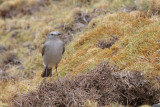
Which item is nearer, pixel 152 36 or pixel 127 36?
pixel 152 36

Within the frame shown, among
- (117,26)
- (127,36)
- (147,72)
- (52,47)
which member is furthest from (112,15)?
(147,72)

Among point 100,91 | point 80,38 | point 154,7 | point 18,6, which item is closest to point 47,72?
point 80,38

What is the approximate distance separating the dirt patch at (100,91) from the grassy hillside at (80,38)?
14.0 inches

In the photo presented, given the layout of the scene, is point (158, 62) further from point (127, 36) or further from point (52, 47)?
point (52, 47)

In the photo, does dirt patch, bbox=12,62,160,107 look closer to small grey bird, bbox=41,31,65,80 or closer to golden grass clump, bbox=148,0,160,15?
small grey bird, bbox=41,31,65,80

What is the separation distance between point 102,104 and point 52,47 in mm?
2525

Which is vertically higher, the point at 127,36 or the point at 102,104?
the point at 127,36

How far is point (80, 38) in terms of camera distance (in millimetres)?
9508

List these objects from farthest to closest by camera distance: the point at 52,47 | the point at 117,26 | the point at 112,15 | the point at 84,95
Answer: the point at 112,15
the point at 117,26
the point at 52,47
the point at 84,95

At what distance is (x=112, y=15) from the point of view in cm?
991

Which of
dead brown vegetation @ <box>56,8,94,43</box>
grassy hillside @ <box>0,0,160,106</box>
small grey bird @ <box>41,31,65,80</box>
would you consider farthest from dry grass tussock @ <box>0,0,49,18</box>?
small grey bird @ <box>41,31,65,80</box>

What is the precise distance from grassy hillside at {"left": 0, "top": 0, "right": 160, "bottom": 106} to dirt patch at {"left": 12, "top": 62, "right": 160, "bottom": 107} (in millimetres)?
357

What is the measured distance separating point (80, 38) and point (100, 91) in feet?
14.5

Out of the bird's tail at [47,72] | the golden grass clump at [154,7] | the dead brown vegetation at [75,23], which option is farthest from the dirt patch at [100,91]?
the dead brown vegetation at [75,23]
